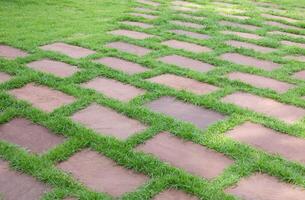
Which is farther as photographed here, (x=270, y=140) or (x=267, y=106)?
(x=267, y=106)

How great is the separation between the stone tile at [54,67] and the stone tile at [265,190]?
217cm

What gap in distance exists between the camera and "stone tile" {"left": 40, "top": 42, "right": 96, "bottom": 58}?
4.94 meters

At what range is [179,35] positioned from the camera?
5.75m

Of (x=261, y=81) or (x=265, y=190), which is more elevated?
(x=261, y=81)

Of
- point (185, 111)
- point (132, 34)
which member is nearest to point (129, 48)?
point (132, 34)

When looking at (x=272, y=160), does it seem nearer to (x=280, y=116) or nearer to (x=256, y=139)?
(x=256, y=139)

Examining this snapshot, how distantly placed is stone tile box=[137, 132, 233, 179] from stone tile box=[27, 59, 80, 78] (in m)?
1.46

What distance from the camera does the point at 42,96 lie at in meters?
3.96

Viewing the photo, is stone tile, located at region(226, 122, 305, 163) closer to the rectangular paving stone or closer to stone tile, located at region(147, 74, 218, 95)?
stone tile, located at region(147, 74, 218, 95)

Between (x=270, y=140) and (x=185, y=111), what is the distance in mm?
730

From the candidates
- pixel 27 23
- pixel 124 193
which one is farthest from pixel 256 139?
pixel 27 23

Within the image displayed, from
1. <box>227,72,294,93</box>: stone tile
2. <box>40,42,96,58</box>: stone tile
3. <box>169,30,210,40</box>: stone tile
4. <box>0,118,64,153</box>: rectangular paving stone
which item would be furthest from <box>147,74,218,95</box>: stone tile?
<box>169,30,210,40</box>: stone tile

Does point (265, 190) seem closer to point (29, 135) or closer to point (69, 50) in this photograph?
point (29, 135)

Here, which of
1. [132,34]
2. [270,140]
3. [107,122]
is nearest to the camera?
[270,140]
